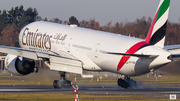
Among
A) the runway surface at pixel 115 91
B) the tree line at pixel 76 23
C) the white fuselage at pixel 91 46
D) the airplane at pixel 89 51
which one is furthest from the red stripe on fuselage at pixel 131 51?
the tree line at pixel 76 23

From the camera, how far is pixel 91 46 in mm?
38094

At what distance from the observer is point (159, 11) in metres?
33.0

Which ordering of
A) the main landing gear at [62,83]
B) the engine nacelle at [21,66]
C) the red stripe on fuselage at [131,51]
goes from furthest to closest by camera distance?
the engine nacelle at [21,66]
the main landing gear at [62,83]
the red stripe on fuselage at [131,51]

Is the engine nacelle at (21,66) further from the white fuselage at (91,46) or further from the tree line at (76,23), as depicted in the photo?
the tree line at (76,23)

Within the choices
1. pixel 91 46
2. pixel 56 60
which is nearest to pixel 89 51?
pixel 91 46

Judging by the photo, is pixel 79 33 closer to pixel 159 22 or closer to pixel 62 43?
pixel 62 43

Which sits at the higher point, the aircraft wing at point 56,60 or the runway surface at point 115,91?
the aircraft wing at point 56,60

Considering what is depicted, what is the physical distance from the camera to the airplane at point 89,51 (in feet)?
107

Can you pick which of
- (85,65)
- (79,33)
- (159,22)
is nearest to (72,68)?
(85,65)

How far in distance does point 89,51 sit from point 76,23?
102m

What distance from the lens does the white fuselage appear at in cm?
3312

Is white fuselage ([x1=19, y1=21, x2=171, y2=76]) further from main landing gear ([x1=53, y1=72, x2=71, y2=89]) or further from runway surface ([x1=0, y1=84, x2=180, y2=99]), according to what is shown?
main landing gear ([x1=53, y1=72, x2=71, y2=89])

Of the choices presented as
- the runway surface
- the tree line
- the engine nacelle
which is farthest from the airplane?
the tree line

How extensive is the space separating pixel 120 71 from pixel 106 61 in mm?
1729
